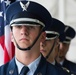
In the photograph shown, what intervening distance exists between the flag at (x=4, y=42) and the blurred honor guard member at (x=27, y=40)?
49 centimetres

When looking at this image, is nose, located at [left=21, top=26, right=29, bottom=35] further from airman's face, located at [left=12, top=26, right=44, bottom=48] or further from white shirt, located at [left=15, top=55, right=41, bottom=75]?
white shirt, located at [left=15, top=55, right=41, bottom=75]

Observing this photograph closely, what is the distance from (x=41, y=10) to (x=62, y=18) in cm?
201

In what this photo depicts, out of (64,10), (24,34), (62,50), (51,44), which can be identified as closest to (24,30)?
(24,34)

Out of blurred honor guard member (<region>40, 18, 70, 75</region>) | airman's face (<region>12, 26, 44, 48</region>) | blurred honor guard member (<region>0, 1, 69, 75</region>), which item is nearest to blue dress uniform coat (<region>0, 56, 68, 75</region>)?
blurred honor guard member (<region>0, 1, 69, 75</region>)

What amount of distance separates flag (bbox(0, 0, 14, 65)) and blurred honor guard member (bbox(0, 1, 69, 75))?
49 centimetres

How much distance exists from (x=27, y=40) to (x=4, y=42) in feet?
2.23

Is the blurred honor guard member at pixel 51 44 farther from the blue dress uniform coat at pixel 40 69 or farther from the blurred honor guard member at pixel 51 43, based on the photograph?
the blue dress uniform coat at pixel 40 69

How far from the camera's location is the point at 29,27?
5.42 ft

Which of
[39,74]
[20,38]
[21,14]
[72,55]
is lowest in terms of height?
[72,55]

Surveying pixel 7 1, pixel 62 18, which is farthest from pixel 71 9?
pixel 7 1

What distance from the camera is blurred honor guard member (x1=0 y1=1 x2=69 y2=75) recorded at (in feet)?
5.35

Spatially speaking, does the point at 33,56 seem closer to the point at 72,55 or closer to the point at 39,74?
the point at 39,74

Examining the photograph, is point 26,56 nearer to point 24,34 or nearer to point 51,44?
point 24,34

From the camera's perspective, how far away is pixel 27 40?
1618 millimetres
